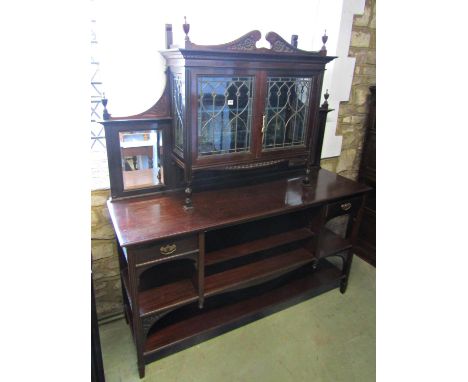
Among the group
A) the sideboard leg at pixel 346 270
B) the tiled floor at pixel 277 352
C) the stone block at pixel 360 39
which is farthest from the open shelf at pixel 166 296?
the stone block at pixel 360 39

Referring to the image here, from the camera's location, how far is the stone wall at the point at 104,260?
179 cm

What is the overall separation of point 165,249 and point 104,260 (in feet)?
2.10

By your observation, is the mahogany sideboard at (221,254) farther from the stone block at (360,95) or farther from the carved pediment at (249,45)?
the carved pediment at (249,45)

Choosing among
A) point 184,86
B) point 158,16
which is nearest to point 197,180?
point 184,86

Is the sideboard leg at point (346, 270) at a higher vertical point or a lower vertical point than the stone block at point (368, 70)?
lower

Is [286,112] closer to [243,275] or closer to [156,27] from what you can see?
[156,27]

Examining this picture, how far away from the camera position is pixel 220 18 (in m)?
1.82

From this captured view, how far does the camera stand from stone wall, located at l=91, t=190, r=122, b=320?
5.89 ft

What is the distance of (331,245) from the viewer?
2285 mm

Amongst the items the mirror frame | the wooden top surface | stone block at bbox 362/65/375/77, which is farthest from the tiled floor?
stone block at bbox 362/65/375/77

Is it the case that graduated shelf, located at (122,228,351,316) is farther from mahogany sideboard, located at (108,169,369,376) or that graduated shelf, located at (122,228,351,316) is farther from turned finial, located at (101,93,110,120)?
turned finial, located at (101,93,110,120)
